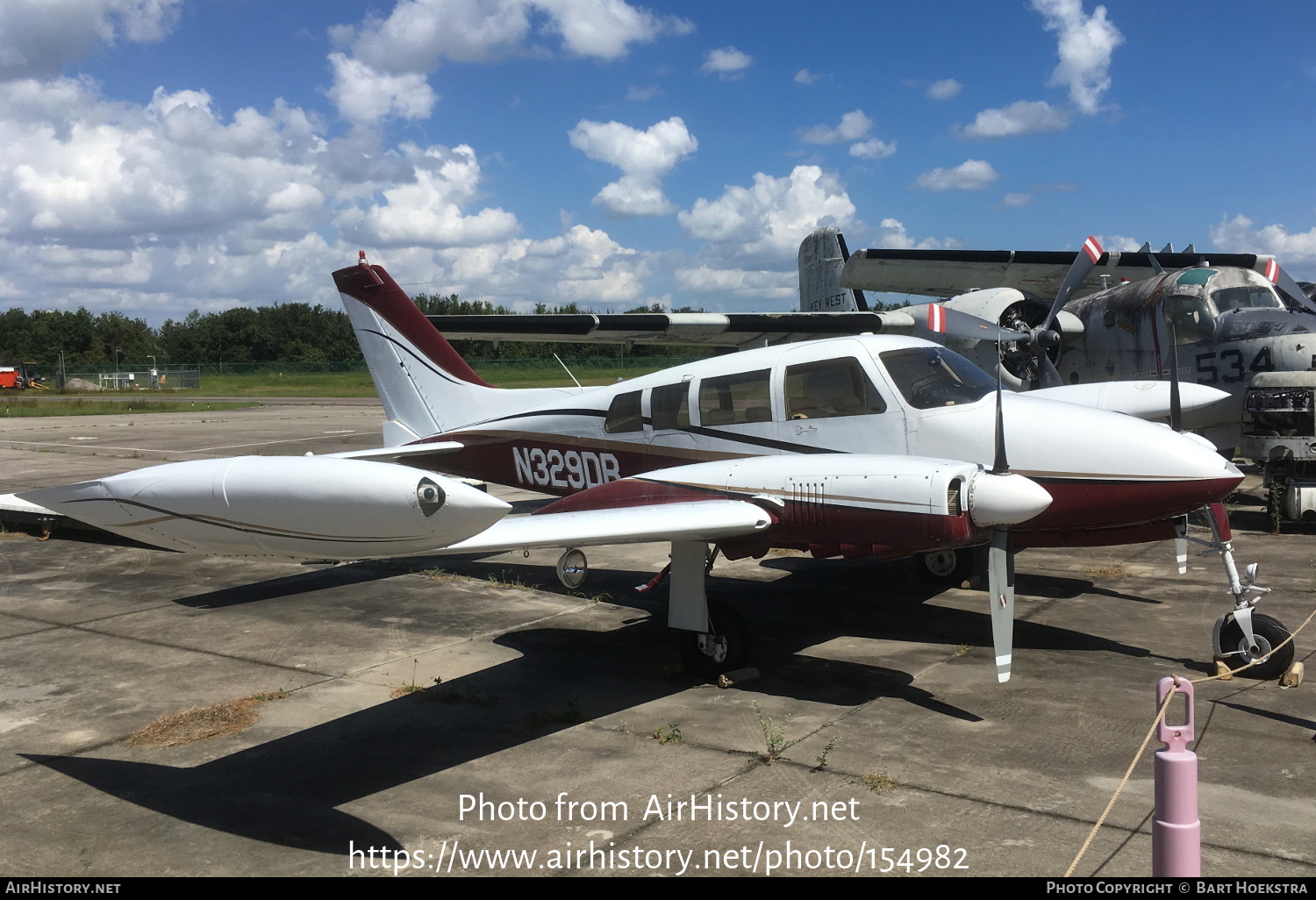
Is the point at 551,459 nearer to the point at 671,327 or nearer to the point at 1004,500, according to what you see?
the point at 1004,500

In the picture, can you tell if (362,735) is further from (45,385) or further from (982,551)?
(45,385)

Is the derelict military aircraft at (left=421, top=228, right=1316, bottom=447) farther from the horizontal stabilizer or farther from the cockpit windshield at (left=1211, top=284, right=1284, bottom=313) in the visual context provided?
the horizontal stabilizer

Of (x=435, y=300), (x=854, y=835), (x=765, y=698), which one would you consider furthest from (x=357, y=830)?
(x=435, y=300)

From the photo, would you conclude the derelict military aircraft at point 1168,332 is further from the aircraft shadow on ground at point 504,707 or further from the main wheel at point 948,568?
the aircraft shadow on ground at point 504,707

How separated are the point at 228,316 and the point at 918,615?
110m

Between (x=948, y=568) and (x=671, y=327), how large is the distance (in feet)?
24.4

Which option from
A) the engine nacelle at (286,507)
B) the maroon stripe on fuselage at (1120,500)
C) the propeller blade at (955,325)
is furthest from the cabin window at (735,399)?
the engine nacelle at (286,507)

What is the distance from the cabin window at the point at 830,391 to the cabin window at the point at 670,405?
3.46ft

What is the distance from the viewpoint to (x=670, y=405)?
872cm

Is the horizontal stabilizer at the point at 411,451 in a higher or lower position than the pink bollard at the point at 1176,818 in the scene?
higher

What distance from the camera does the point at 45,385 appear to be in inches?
3012

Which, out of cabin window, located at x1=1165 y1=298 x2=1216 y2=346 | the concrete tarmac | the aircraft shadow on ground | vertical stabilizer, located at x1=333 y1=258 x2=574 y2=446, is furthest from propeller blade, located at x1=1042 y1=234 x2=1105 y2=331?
vertical stabilizer, located at x1=333 y1=258 x2=574 y2=446

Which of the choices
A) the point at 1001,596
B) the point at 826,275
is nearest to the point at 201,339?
the point at 826,275

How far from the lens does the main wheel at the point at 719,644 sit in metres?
6.94
